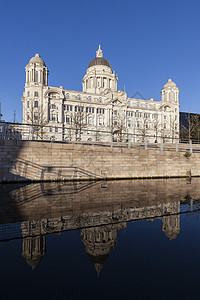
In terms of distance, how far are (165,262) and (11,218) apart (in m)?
4.40

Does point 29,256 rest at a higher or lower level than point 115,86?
lower

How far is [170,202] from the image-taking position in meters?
8.16

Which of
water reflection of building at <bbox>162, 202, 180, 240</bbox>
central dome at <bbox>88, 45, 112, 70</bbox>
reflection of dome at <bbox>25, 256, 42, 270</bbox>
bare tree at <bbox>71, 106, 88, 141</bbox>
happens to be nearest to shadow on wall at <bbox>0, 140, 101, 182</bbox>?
water reflection of building at <bbox>162, 202, 180, 240</bbox>

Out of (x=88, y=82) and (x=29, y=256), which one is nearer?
(x=29, y=256)

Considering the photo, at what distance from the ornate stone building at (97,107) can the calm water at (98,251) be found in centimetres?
4642

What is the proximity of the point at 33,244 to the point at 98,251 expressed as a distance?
1.43m

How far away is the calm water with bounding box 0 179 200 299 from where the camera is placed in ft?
9.32

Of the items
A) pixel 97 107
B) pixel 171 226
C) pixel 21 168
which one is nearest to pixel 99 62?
pixel 97 107

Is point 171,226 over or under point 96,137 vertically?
under

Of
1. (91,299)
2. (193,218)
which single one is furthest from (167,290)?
(193,218)

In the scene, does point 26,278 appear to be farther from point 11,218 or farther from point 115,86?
point 115,86

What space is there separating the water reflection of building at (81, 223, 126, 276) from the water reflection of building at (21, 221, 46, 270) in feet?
3.09

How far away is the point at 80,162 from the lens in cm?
1470

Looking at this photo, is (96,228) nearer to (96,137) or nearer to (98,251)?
(98,251)
